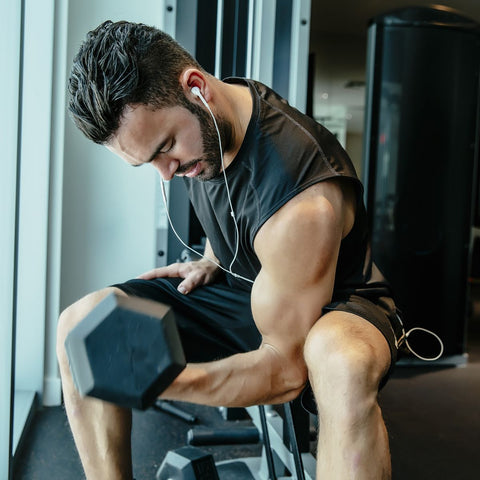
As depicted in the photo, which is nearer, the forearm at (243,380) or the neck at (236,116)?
the forearm at (243,380)

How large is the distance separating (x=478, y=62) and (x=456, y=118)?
33 centimetres

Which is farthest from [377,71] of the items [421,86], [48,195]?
[48,195]

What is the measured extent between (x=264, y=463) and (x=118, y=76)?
4.03 ft

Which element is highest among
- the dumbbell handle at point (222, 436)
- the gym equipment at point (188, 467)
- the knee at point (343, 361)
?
the knee at point (343, 361)

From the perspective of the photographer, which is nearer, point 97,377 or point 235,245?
point 97,377

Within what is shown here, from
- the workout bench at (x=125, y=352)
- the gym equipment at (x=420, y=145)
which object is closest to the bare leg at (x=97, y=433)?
the workout bench at (x=125, y=352)

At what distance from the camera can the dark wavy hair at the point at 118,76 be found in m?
1.08

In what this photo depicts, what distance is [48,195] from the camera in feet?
7.23

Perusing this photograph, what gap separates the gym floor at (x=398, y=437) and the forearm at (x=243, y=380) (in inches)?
31.3

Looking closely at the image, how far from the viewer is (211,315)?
4.75 feet

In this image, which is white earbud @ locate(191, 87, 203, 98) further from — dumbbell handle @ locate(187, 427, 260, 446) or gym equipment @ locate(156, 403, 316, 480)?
dumbbell handle @ locate(187, 427, 260, 446)

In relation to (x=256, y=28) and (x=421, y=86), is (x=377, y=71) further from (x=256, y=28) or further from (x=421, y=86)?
(x=256, y=28)

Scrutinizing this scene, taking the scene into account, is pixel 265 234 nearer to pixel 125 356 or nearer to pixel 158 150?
pixel 158 150

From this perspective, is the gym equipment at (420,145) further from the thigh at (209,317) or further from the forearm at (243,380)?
the forearm at (243,380)
